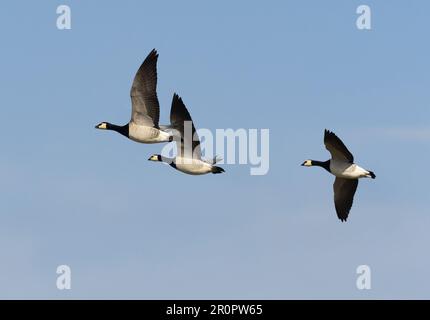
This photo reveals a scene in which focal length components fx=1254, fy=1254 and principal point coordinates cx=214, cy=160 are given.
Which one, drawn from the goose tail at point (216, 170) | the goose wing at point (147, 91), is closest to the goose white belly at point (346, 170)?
the goose tail at point (216, 170)

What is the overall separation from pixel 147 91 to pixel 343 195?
5.44 metres

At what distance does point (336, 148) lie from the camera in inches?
1091

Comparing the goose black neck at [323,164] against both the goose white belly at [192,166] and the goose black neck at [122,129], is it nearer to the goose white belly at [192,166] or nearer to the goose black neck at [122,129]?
the goose white belly at [192,166]

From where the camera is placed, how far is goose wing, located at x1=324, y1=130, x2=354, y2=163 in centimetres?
2730

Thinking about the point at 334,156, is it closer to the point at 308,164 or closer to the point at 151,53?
the point at 308,164

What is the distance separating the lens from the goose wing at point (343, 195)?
95.6 feet

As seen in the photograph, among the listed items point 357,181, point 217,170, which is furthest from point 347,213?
point 217,170

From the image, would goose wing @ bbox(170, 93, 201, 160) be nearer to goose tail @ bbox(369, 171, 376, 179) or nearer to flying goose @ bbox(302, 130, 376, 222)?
flying goose @ bbox(302, 130, 376, 222)

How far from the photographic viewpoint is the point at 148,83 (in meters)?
27.2

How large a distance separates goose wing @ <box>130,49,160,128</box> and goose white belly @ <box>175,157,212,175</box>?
101cm

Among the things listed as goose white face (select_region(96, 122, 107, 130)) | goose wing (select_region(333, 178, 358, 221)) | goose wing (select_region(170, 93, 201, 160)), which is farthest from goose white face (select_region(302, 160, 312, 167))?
goose white face (select_region(96, 122, 107, 130))

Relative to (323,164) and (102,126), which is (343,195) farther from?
(102,126)
